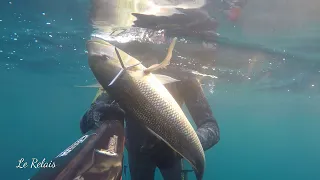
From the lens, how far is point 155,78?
7.54ft

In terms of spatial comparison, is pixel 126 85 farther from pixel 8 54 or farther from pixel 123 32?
pixel 8 54

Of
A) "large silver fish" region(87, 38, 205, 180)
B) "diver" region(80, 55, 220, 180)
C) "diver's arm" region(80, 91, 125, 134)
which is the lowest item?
"diver" region(80, 55, 220, 180)

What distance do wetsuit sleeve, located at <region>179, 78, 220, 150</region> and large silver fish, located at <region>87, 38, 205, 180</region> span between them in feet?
3.80

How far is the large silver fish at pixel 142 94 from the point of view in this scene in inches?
81.0

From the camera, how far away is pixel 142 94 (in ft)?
6.82

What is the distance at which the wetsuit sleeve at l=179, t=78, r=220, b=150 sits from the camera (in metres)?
3.40

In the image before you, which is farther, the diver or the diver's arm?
the diver

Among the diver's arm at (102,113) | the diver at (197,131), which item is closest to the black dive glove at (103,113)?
the diver's arm at (102,113)

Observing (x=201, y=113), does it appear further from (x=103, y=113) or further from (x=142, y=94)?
(x=142, y=94)

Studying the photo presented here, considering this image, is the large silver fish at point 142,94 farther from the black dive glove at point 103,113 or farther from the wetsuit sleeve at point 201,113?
the wetsuit sleeve at point 201,113

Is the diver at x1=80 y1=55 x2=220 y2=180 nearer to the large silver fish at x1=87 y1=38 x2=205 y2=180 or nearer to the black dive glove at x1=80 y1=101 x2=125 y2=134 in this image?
the black dive glove at x1=80 y1=101 x2=125 y2=134

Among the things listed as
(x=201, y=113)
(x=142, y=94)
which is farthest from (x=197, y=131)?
(x=142, y=94)

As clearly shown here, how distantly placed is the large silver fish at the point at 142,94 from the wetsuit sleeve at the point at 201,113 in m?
1.16

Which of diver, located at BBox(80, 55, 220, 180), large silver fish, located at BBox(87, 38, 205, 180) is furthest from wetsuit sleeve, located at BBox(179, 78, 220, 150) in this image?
large silver fish, located at BBox(87, 38, 205, 180)
